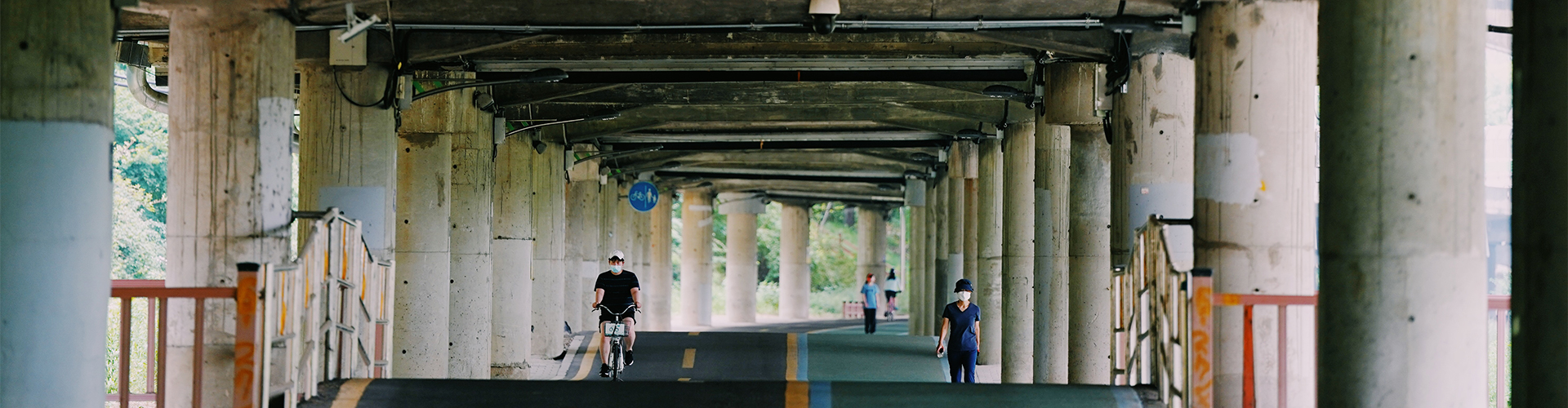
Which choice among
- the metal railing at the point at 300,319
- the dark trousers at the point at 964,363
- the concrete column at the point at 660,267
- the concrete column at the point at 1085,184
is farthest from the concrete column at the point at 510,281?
the concrete column at the point at 660,267

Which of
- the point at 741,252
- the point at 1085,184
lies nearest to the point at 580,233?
the point at 1085,184

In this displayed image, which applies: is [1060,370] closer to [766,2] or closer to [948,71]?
[948,71]

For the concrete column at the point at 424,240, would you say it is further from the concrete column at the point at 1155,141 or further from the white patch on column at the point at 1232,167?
the white patch on column at the point at 1232,167

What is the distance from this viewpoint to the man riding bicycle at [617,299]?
17.1 meters

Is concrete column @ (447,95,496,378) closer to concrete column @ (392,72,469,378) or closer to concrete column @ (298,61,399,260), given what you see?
concrete column @ (392,72,469,378)

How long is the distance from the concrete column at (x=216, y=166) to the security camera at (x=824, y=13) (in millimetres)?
4563

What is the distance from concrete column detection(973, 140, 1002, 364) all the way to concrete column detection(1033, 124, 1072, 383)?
5999 millimetres

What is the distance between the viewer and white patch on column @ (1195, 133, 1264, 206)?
1146 cm

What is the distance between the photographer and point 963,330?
53.0 ft

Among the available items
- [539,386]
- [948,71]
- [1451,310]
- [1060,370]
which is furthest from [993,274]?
[1451,310]

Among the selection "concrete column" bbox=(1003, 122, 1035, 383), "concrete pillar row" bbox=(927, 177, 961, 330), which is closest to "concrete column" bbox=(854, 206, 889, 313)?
"concrete pillar row" bbox=(927, 177, 961, 330)

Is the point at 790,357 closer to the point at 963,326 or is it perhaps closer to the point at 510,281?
the point at 510,281

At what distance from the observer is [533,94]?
21.0m

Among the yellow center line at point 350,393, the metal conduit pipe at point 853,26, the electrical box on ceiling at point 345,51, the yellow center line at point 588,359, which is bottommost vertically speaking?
the yellow center line at point 588,359
